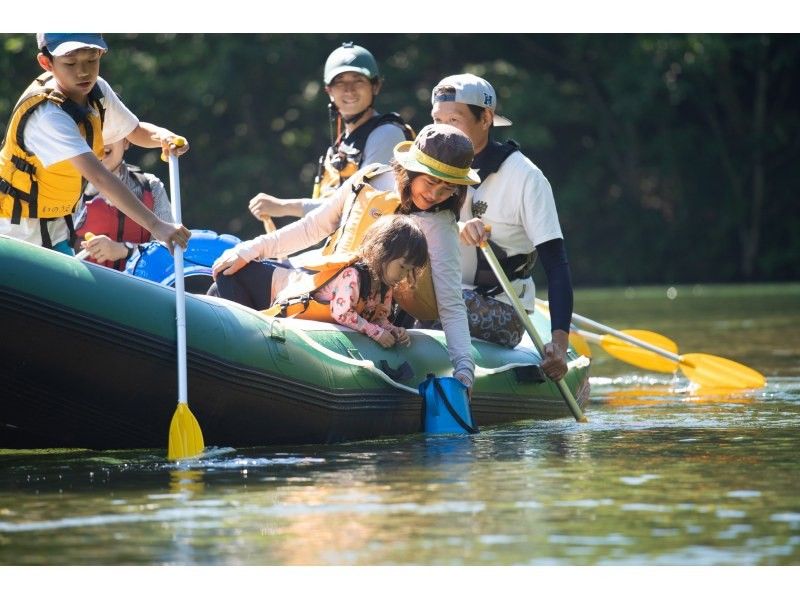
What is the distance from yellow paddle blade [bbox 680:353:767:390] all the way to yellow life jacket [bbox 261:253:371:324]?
253cm

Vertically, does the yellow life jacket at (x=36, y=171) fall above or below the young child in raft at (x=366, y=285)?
above

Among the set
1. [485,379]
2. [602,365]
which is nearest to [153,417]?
[485,379]

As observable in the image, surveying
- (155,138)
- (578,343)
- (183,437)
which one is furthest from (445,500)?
(578,343)

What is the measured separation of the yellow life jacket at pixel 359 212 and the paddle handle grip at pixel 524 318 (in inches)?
13.9

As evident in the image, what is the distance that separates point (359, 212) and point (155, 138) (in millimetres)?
714

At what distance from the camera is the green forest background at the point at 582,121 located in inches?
830

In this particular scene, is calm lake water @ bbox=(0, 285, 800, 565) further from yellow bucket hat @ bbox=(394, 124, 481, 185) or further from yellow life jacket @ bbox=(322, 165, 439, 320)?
yellow bucket hat @ bbox=(394, 124, 481, 185)

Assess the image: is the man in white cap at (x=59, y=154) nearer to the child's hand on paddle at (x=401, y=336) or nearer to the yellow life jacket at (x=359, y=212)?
the yellow life jacket at (x=359, y=212)

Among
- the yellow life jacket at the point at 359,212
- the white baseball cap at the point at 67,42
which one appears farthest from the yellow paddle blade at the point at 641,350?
the white baseball cap at the point at 67,42

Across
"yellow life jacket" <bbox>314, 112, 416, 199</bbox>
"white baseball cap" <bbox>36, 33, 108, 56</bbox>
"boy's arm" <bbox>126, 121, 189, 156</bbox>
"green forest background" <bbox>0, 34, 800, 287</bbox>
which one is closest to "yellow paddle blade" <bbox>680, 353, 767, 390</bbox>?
"yellow life jacket" <bbox>314, 112, 416, 199</bbox>

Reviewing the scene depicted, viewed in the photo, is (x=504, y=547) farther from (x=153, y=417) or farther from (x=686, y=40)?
(x=686, y=40)

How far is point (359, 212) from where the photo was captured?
18.3 ft

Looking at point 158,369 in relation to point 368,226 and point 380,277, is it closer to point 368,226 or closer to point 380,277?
point 380,277

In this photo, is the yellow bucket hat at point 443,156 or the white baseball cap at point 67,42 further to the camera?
the yellow bucket hat at point 443,156
